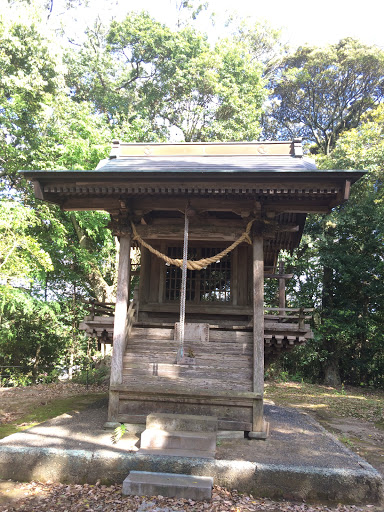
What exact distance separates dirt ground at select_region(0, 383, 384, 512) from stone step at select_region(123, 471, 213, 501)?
99 millimetres

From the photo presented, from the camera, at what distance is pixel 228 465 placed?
482 centimetres

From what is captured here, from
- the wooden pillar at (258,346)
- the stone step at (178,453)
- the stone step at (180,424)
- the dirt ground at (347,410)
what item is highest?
the wooden pillar at (258,346)

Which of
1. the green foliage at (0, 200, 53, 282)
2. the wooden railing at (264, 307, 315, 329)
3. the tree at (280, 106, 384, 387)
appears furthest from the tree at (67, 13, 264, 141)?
the wooden railing at (264, 307, 315, 329)

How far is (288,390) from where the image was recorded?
15766 millimetres

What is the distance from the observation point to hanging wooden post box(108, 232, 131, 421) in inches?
257

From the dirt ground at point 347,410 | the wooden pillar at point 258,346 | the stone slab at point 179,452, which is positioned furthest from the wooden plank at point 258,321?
the dirt ground at point 347,410

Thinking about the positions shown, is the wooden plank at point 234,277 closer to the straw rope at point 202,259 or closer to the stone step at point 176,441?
the straw rope at point 202,259

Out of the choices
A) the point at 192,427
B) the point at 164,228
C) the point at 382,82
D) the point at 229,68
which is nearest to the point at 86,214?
the point at 164,228

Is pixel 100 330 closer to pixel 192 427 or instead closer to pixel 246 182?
pixel 192 427

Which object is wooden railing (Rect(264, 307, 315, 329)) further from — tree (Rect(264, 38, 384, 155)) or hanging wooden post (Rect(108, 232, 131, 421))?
tree (Rect(264, 38, 384, 155))

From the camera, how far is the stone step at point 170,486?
4.47 m

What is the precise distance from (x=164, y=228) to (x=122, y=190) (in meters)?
1.21

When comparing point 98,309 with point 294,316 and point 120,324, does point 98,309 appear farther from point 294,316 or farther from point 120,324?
point 294,316

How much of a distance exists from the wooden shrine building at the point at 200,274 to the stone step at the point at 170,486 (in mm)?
1707
